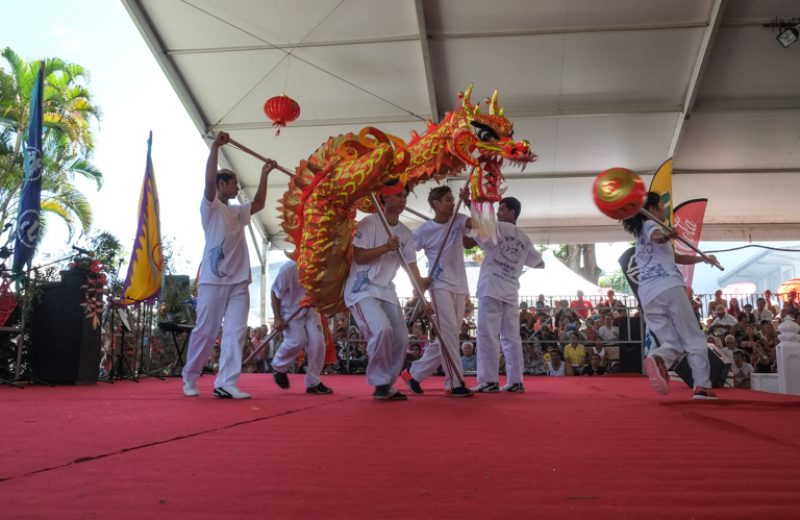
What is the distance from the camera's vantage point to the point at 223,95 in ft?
41.1

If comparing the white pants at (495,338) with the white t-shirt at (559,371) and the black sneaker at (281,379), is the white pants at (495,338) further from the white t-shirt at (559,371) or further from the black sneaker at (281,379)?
the white t-shirt at (559,371)

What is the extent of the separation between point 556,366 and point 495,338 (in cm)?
550

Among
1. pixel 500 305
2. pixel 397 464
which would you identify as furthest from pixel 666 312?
pixel 397 464

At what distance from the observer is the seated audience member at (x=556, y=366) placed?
11047 millimetres

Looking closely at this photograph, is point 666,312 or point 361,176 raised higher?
point 361,176

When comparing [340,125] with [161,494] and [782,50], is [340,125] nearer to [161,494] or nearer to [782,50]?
[782,50]

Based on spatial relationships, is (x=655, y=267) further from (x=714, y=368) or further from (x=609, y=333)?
(x=609, y=333)

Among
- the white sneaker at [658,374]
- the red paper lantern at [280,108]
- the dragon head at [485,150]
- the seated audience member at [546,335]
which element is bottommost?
the white sneaker at [658,374]

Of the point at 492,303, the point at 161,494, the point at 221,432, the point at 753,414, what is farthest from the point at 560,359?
the point at 161,494

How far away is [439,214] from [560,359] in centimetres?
636

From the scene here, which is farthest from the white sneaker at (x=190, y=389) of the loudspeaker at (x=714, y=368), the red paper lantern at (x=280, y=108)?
the red paper lantern at (x=280, y=108)

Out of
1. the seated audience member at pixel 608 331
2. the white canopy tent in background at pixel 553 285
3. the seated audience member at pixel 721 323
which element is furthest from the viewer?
the white canopy tent in background at pixel 553 285

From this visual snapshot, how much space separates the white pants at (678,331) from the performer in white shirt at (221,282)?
9.79 ft

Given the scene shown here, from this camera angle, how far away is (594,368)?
11.2 metres
